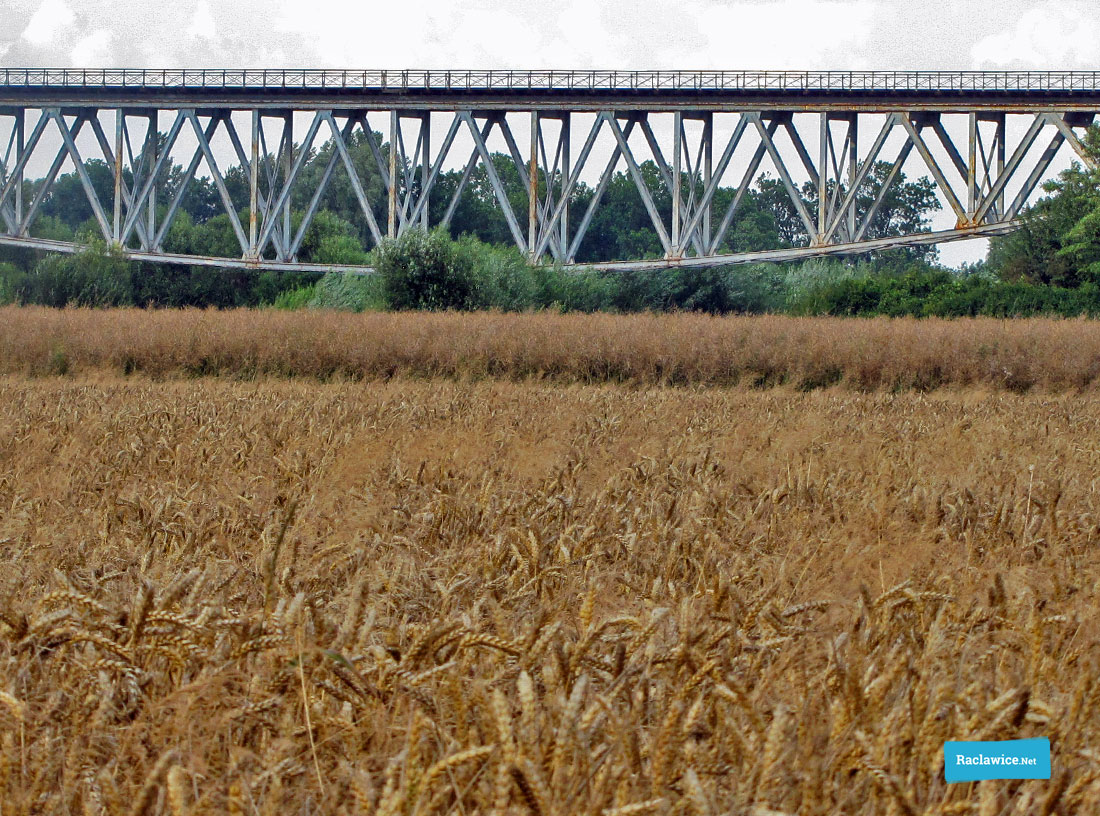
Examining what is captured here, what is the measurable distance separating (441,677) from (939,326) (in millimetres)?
19948

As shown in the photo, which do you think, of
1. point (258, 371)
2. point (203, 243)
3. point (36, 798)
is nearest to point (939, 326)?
point (258, 371)

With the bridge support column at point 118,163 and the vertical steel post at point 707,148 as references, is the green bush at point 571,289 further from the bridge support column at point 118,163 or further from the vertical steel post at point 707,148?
the bridge support column at point 118,163

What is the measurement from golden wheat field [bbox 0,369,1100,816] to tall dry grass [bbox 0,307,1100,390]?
12201 millimetres

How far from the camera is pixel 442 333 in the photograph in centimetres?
1994

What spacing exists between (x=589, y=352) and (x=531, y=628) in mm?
16819

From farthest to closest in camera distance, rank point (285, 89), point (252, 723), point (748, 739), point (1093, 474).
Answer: point (285, 89) → point (1093, 474) → point (252, 723) → point (748, 739)

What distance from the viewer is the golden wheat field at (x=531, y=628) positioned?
65.7 inches

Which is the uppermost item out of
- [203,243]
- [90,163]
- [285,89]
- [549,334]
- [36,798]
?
[90,163]

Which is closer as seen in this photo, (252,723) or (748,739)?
(748,739)

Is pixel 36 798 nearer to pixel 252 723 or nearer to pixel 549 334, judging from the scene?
pixel 252 723

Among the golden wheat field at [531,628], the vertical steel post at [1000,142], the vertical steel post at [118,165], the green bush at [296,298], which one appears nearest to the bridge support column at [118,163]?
the vertical steel post at [118,165]

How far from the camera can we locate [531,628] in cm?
217
